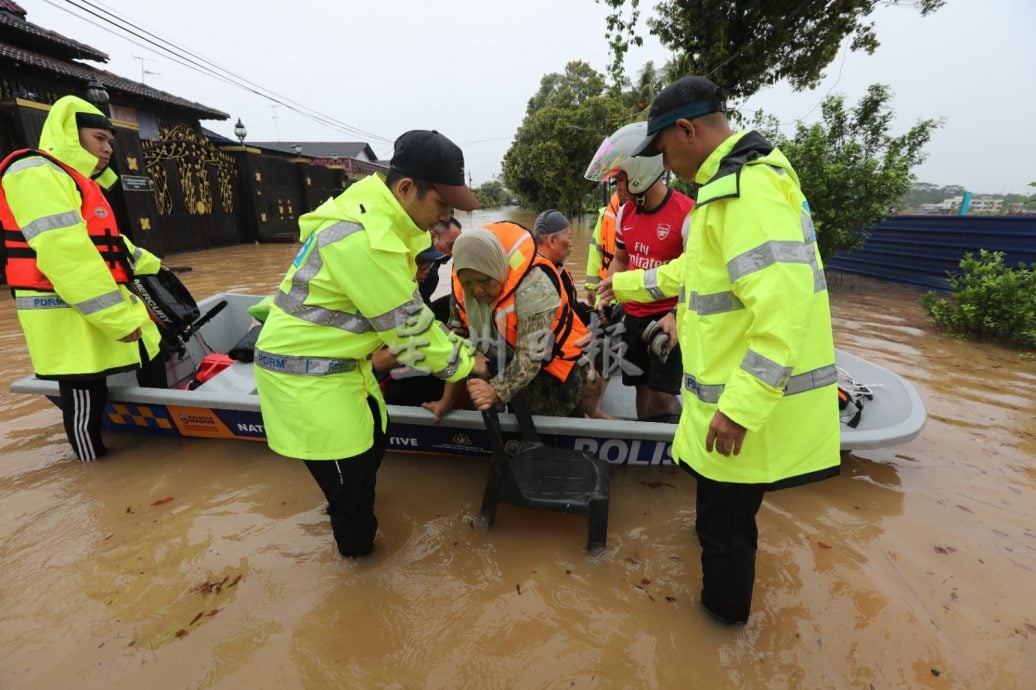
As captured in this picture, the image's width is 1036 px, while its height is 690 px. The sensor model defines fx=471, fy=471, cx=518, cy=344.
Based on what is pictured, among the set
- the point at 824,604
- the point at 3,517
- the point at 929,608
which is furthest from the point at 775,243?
the point at 3,517

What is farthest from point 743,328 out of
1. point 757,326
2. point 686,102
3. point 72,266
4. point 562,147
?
point 562,147

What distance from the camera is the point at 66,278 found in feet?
7.80

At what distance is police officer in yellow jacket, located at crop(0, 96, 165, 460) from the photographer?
7.58 feet

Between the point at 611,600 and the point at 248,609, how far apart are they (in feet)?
5.07

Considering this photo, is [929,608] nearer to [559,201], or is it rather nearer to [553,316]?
[553,316]

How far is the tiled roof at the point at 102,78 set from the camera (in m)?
8.64

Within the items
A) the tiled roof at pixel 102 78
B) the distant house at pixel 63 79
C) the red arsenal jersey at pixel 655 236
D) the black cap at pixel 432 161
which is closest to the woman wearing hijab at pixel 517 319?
the black cap at pixel 432 161

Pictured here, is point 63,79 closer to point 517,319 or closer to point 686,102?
point 517,319

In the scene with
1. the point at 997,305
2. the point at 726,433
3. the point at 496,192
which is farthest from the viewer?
the point at 496,192

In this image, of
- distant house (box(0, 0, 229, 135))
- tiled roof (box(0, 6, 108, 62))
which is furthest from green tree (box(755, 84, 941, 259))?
tiled roof (box(0, 6, 108, 62))

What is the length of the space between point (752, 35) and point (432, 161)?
1006 centimetres

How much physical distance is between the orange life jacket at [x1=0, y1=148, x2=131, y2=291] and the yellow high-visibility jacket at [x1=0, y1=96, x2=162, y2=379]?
45mm

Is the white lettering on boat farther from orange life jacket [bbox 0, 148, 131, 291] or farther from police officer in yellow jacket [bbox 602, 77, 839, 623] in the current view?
orange life jacket [bbox 0, 148, 131, 291]

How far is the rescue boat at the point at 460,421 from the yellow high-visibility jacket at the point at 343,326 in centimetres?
70
